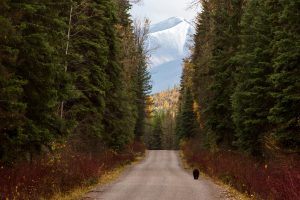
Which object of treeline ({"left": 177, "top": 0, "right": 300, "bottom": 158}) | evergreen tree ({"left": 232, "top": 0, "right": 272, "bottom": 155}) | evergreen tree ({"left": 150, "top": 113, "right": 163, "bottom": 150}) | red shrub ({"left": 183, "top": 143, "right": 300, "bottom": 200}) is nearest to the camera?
red shrub ({"left": 183, "top": 143, "right": 300, "bottom": 200})

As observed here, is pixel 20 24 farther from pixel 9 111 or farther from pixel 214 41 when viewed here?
pixel 214 41

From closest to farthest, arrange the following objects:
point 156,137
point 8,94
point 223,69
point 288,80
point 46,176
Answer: point 8,94 → point 46,176 → point 288,80 → point 223,69 → point 156,137

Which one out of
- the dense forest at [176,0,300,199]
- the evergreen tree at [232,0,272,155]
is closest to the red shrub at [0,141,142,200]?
the dense forest at [176,0,300,199]

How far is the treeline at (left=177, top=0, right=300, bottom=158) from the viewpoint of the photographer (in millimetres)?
19281

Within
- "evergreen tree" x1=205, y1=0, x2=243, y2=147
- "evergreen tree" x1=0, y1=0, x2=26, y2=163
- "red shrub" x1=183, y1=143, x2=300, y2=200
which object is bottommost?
"red shrub" x1=183, y1=143, x2=300, y2=200

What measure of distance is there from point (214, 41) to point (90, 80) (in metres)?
10.0

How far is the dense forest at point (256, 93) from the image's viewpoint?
18.9 meters

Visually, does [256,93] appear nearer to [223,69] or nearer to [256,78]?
[256,78]

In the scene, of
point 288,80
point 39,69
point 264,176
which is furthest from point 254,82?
point 39,69

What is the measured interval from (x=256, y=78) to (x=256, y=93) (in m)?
0.90

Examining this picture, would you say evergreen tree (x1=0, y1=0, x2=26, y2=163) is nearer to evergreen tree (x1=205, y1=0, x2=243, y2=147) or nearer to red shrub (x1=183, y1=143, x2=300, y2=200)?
red shrub (x1=183, y1=143, x2=300, y2=200)

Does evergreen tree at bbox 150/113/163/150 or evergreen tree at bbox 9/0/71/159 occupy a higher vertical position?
evergreen tree at bbox 150/113/163/150

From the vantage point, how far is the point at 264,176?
646 inches

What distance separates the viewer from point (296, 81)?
18.9 meters
